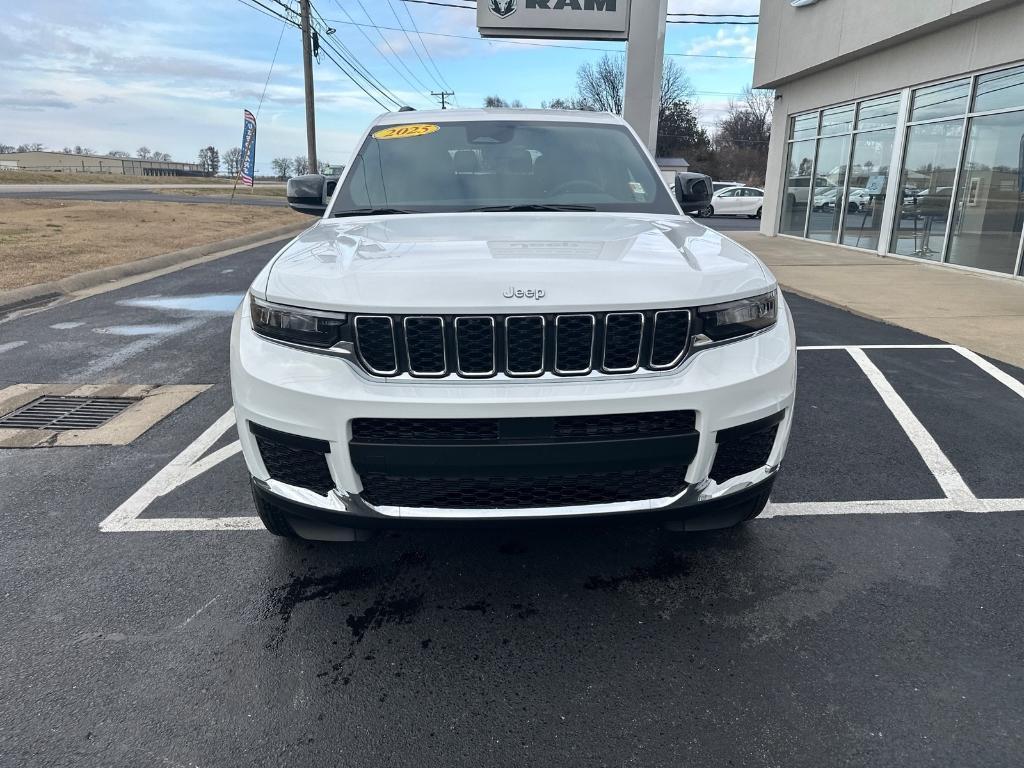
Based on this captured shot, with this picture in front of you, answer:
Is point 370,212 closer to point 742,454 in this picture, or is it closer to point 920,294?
point 742,454

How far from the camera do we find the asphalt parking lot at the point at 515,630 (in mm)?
1990

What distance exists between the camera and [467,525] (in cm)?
223

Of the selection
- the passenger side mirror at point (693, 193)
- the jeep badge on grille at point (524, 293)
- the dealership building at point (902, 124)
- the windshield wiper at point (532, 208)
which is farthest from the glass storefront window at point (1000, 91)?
the jeep badge on grille at point (524, 293)

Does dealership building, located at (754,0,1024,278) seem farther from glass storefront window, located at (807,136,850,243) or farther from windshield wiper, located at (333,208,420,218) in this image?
windshield wiper, located at (333,208,420,218)

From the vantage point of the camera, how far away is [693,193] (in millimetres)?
4047

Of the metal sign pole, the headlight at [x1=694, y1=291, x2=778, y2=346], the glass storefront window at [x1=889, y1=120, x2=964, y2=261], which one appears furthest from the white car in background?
the headlight at [x1=694, y1=291, x2=778, y2=346]

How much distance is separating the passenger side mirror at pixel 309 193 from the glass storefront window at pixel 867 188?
13.2 meters

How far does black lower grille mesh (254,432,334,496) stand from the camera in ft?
7.35

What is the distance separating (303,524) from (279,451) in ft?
0.97

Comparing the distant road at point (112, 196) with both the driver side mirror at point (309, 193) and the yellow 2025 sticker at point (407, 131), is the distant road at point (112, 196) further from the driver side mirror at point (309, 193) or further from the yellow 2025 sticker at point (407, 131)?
the yellow 2025 sticker at point (407, 131)

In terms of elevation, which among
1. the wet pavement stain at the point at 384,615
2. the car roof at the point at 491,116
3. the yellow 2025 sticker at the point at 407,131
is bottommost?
the wet pavement stain at the point at 384,615

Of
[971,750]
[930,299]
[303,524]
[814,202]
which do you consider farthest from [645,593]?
[814,202]

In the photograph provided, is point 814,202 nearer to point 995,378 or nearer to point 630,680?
point 995,378

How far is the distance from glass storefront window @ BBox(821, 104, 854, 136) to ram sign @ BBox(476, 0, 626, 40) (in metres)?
5.64
